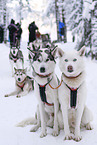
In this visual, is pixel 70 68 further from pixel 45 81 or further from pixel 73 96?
pixel 45 81

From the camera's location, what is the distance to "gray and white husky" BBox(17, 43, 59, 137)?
275cm

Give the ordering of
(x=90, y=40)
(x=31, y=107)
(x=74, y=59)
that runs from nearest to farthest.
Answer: (x=74, y=59) → (x=31, y=107) → (x=90, y=40)

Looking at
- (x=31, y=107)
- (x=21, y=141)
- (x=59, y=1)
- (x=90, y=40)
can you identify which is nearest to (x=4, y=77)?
(x=31, y=107)

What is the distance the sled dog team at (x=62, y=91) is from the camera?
2613 mm

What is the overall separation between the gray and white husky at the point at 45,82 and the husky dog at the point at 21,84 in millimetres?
3381

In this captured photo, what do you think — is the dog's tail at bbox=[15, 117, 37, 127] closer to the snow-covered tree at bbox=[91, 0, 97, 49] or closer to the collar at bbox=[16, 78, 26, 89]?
the collar at bbox=[16, 78, 26, 89]

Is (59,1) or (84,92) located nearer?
(84,92)

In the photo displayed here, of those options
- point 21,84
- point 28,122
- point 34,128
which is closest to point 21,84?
point 21,84

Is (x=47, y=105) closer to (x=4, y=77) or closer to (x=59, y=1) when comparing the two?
(x=4, y=77)

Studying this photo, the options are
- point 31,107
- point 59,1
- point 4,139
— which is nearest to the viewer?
point 4,139

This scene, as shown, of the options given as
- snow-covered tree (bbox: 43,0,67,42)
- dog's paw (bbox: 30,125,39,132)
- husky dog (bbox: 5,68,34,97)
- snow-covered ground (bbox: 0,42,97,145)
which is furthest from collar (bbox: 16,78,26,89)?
snow-covered tree (bbox: 43,0,67,42)

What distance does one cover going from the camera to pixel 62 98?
108 inches

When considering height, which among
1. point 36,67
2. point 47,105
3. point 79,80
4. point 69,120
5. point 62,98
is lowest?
point 69,120

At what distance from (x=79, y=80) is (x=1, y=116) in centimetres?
269
